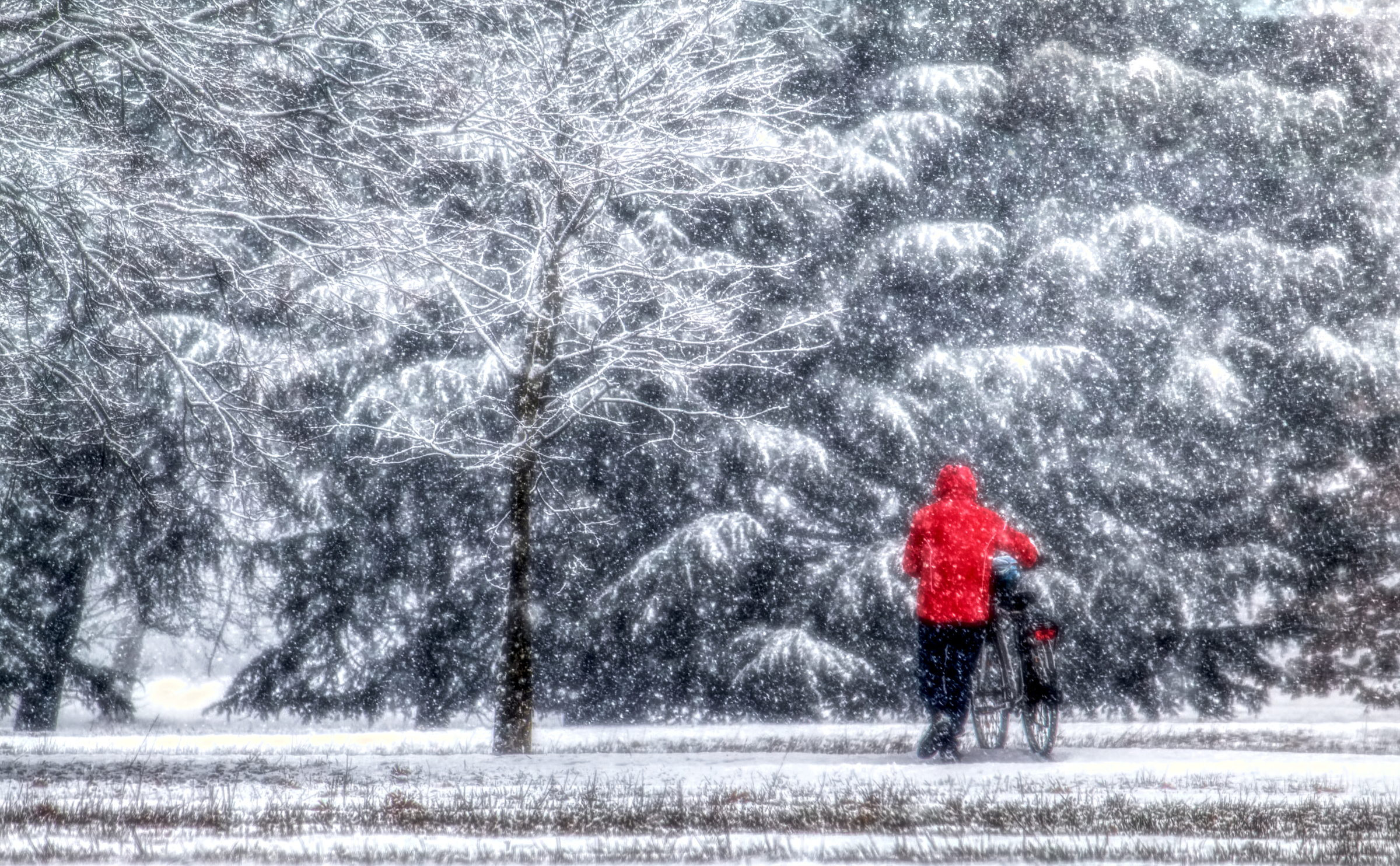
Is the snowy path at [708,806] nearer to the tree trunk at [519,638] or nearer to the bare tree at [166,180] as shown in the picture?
the tree trunk at [519,638]

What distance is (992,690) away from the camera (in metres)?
9.69

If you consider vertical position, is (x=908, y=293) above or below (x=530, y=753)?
above

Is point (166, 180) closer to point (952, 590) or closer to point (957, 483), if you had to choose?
point (957, 483)

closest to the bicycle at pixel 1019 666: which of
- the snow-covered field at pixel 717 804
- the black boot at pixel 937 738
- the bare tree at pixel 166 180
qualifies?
the snow-covered field at pixel 717 804

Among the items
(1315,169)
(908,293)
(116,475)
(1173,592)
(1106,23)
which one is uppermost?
(1106,23)

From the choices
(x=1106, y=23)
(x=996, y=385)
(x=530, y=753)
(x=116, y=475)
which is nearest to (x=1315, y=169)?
(x=1106, y=23)

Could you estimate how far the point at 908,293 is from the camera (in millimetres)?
17172

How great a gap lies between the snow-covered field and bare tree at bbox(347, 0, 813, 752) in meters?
2.87

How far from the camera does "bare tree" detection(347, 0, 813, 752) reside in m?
11.0

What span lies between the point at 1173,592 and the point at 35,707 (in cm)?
1483

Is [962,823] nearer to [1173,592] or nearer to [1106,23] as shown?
[1173,592]

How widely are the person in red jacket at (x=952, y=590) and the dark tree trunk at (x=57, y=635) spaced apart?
43.5 ft

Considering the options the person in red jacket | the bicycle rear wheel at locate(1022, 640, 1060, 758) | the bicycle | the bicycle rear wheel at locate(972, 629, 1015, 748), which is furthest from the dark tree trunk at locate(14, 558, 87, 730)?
the bicycle rear wheel at locate(1022, 640, 1060, 758)

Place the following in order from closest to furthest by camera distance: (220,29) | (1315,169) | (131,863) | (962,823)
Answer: (131,863) < (962,823) < (220,29) < (1315,169)
